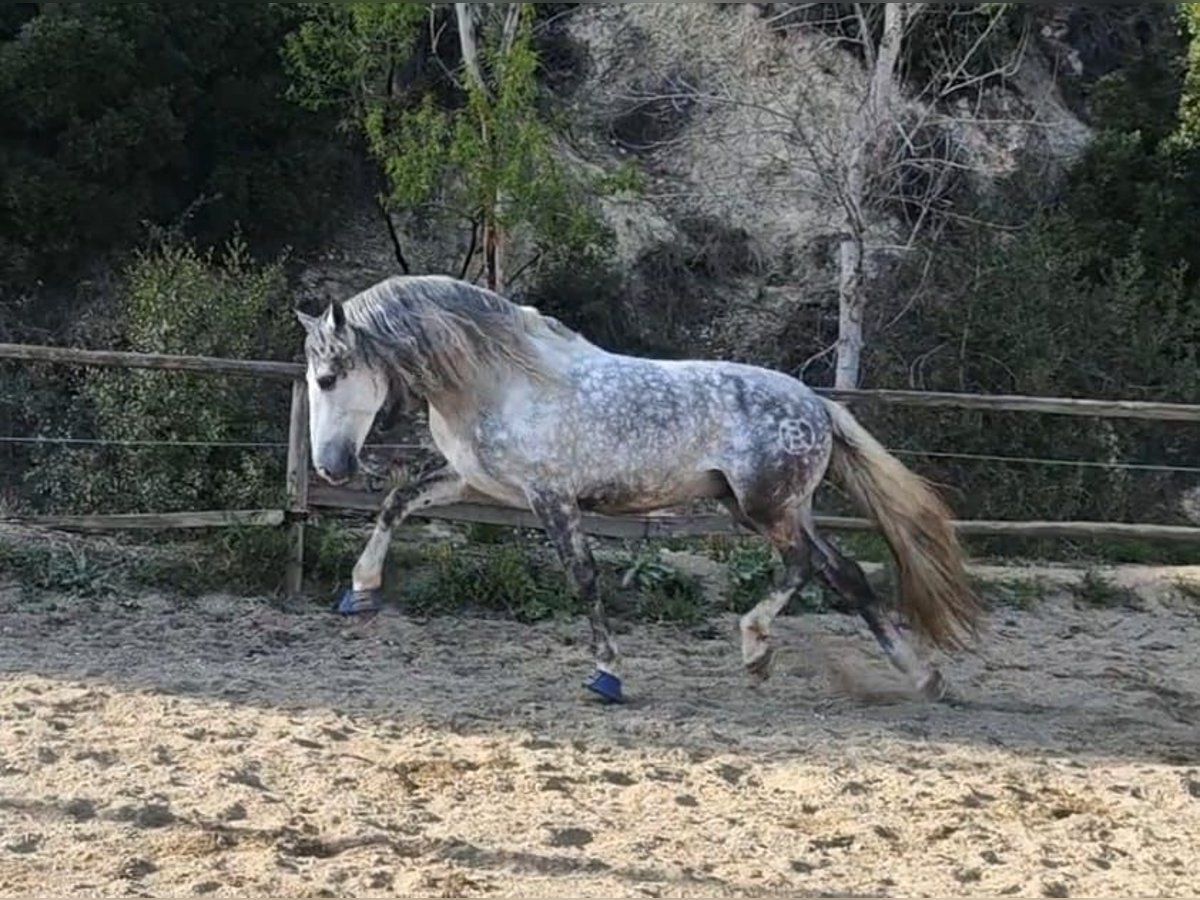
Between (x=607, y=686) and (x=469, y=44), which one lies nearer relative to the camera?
(x=607, y=686)

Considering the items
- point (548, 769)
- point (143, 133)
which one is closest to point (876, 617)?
point (548, 769)

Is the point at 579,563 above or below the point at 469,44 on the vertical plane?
below

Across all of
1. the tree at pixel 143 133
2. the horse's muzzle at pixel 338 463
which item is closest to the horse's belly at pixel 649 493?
the horse's muzzle at pixel 338 463

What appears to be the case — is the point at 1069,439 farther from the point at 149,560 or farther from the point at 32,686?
the point at 32,686

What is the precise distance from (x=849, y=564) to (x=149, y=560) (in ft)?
11.2

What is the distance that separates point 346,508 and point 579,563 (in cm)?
216

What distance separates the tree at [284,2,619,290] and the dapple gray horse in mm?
6046

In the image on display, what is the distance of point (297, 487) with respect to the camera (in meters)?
6.93

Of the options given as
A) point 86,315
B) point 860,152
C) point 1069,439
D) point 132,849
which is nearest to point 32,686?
point 132,849

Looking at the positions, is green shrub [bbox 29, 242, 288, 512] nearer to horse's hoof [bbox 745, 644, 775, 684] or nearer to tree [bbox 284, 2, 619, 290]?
tree [bbox 284, 2, 619, 290]

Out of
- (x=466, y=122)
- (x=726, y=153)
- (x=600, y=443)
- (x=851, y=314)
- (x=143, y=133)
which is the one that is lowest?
(x=600, y=443)

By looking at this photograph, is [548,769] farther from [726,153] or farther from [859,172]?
[726,153]

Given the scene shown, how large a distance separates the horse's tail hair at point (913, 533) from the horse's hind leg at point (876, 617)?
96 millimetres

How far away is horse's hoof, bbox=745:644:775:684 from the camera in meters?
5.34
